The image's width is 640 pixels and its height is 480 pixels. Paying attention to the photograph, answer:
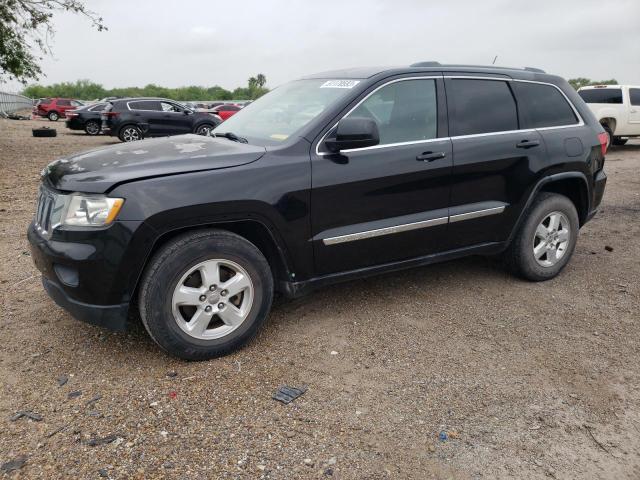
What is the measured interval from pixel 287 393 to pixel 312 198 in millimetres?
1212

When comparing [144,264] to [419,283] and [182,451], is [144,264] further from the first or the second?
[419,283]

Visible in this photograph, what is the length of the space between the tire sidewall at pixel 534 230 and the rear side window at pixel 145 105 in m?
16.2

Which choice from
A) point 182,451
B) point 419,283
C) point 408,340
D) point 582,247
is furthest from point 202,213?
point 582,247

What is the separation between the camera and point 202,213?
10.1 feet

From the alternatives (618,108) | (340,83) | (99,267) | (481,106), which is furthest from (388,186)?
(618,108)

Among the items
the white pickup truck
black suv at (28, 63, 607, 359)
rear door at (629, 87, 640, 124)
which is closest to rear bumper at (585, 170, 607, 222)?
black suv at (28, 63, 607, 359)

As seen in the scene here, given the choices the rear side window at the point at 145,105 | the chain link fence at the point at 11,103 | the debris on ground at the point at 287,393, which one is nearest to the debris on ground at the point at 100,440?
the debris on ground at the point at 287,393

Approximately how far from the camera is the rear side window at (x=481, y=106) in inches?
161

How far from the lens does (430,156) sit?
3855 mm

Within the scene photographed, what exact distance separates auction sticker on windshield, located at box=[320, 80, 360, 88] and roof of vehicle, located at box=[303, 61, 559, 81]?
2.8 inches

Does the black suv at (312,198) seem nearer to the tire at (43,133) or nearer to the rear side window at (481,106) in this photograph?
the rear side window at (481,106)

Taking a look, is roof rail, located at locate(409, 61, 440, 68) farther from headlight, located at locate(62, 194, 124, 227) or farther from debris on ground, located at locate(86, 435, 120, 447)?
debris on ground, located at locate(86, 435, 120, 447)

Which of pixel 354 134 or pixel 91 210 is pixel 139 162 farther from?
pixel 354 134

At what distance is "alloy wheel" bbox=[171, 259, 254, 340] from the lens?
314 centimetres
